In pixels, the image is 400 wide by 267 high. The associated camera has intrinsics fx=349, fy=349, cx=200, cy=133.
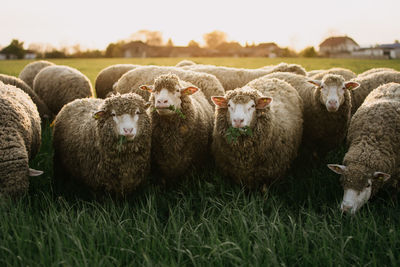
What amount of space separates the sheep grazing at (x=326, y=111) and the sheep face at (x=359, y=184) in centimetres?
115

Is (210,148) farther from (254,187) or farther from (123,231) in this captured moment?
(123,231)

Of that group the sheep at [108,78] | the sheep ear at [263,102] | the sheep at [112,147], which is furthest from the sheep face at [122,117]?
the sheep at [108,78]

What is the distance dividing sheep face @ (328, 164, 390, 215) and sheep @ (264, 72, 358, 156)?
115 centimetres

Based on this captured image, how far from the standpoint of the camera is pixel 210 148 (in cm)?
504

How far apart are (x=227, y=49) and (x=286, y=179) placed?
2568 inches

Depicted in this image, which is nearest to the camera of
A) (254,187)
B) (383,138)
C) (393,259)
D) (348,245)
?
(393,259)

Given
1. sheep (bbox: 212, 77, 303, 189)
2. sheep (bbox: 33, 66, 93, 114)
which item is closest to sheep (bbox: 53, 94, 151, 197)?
sheep (bbox: 212, 77, 303, 189)

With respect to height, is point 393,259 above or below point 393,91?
below

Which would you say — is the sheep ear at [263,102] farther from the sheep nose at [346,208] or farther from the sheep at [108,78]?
A: the sheep at [108,78]

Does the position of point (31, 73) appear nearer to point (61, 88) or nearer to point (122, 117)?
point (61, 88)

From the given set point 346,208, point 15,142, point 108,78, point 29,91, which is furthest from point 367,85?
point 108,78

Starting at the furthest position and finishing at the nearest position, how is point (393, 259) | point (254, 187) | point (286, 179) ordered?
point (286, 179) → point (254, 187) → point (393, 259)

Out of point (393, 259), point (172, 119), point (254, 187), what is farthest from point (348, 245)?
point (172, 119)

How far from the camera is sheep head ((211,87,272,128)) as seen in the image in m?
3.86
